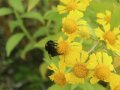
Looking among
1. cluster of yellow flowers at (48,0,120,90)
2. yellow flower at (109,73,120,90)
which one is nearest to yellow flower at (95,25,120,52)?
cluster of yellow flowers at (48,0,120,90)

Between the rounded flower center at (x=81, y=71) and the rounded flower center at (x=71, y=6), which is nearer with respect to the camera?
the rounded flower center at (x=81, y=71)

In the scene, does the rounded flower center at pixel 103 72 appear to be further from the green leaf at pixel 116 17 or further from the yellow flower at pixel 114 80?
the green leaf at pixel 116 17

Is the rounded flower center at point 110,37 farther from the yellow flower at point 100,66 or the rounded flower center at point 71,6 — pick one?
the rounded flower center at point 71,6

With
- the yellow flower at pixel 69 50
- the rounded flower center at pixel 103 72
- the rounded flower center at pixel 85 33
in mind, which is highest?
the rounded flower center at pixel 85 33

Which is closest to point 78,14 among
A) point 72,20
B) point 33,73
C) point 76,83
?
point 72,20

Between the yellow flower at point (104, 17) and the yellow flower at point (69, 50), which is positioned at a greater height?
the yellow flower at point (104, 17)

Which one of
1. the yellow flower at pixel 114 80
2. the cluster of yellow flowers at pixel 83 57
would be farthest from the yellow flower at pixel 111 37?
the yellow flower at pixel 114 80

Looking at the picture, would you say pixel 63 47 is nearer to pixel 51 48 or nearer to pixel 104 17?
pixel 51 48
